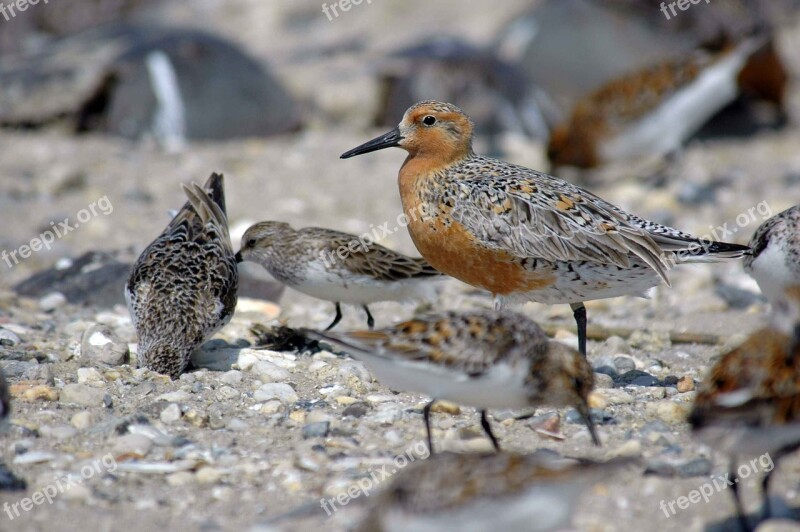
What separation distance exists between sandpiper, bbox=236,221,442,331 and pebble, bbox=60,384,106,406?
2027mm

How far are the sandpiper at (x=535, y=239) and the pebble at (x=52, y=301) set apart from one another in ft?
11.5

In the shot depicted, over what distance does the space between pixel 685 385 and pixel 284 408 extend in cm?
272

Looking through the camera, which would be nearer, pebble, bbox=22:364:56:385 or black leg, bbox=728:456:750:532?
black leg, bbox=728:456:750:532

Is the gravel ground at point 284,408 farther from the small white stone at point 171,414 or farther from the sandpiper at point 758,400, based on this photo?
the sandpiper at point 758,400

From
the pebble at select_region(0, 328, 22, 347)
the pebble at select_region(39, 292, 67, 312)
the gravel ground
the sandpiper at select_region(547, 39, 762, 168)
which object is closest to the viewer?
the gravel ground

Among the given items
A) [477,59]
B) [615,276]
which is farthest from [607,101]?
[615,276]

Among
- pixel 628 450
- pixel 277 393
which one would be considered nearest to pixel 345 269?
pixel 277 393

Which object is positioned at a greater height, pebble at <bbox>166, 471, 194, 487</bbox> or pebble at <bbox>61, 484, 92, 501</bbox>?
Answer: pebble at <bbox>61, 484, 92, 501</bbox>

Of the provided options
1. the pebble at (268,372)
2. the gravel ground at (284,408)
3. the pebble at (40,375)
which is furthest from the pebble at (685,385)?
the pebble at (40,375)

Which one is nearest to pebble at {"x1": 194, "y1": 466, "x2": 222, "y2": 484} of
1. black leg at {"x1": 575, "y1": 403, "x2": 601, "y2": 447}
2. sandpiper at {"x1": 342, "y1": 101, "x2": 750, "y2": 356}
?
black leg at {"x1": 575, "y1": 403, "x2": 601, "y2": 447}

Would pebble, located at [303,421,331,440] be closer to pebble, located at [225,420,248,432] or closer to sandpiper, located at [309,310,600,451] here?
pebble, located at [225,420,248,432]

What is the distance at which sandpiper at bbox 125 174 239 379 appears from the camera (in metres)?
7.06

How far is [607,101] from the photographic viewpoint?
13.7 meters

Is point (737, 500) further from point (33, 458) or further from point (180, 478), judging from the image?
point (33, 458)
